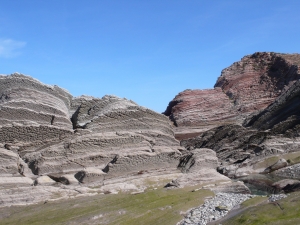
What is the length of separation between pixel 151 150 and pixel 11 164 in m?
13.9

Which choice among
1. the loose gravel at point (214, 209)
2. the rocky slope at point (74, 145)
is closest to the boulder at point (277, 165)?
the rocky slope at point (74, 145)

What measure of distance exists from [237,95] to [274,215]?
10621 cm

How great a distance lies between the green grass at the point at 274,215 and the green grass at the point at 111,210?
447 cm

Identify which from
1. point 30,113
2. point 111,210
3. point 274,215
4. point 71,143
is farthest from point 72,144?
point 274,215

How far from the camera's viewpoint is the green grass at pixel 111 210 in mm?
23156

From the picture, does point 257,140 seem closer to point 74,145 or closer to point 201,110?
point 74,145

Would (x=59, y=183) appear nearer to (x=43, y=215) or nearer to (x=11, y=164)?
(x=11, y=164)

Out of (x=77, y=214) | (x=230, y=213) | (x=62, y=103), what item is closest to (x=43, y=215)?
(x=77, y=214)

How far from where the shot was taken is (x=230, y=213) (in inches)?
949

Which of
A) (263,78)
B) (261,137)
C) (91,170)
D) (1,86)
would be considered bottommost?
(91,170)

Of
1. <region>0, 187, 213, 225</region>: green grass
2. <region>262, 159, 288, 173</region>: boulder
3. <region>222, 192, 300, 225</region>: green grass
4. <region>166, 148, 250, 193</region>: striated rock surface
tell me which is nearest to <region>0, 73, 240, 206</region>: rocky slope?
<region>166, 148, 250, 193</region>: striated rock surface

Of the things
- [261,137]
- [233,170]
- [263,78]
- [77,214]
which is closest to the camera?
[77,214]

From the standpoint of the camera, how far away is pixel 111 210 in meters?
24.4

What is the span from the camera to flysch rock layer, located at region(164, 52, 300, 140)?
4466 inches
